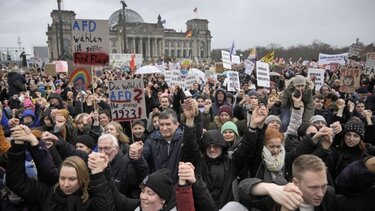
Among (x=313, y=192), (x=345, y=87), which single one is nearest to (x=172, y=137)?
(x=313, y=192)

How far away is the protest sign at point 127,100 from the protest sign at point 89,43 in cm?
71

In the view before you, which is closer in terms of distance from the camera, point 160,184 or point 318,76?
point 160,184

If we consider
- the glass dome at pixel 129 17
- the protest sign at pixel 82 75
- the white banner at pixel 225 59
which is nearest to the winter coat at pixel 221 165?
the protest sign at pixel 82 75

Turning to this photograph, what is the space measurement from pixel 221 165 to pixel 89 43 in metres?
3.57

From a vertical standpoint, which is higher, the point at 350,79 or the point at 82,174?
the point at 350,79

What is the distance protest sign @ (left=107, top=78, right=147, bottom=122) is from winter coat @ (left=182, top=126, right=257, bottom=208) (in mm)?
2028

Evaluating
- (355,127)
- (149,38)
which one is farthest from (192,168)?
(149,38)

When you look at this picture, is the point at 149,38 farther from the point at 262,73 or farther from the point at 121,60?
the point at 262,73

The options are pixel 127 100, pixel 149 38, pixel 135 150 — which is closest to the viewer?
pixel 135 150

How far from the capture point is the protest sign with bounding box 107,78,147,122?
5.24 metres

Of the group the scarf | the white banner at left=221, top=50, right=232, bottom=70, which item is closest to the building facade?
the white banner at left=221, top=50, right=232, bottom=70

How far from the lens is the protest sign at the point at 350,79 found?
8.44 meters

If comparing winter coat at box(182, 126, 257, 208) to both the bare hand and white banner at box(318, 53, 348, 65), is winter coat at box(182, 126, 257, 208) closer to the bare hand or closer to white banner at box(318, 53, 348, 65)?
the bare hand

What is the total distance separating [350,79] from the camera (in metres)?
8.56
